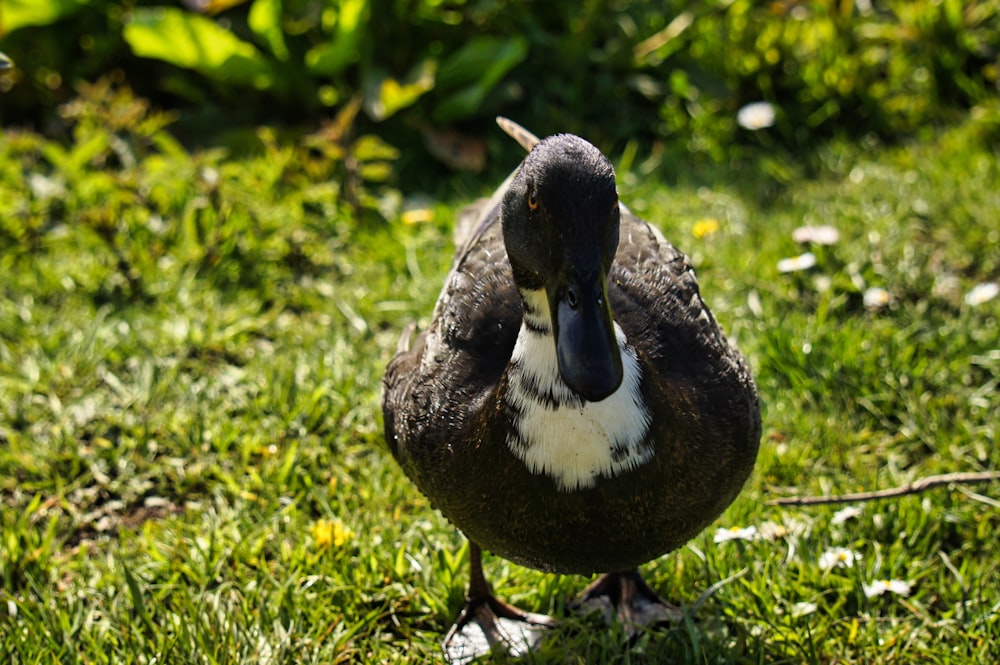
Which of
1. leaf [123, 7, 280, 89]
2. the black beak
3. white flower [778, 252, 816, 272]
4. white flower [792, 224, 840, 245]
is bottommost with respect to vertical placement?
white flower [778, 252, 816, 272]

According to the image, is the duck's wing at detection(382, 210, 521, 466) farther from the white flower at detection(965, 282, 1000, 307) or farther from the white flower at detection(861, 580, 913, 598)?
the white flower at detection(965, 282, 1000, 307)

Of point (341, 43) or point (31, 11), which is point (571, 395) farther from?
point (31, 11)

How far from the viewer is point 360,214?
15.0 feet

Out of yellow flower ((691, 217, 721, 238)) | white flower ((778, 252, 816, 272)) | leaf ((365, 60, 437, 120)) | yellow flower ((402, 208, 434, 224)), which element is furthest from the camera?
leaf ((365, 60, 437, 120))

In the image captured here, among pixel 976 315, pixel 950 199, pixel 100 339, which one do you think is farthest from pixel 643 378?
pixel 950 199

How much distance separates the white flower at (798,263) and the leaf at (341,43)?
217 cm

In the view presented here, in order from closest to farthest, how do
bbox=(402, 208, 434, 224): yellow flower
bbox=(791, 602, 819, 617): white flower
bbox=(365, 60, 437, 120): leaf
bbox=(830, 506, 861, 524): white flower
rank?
Answer: bbox=(791, 602, 819, 617): white flower, bbox=(830, 506, 861, 524): white flower, bbox=(402, 208, 434, 224): yellow flower, bbox=(365, 60, 437, 120): leaf

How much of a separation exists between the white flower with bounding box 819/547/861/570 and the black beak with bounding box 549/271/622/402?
127 centimetres

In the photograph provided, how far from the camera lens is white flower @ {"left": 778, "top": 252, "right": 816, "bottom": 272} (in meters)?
4.02

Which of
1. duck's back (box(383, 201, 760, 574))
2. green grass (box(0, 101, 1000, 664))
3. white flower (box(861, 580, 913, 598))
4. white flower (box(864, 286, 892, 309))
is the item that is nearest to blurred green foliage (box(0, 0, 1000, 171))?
green grass (box(0, 101, 1000, 664))

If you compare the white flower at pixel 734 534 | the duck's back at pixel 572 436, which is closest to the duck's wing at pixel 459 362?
the duck's back at pixel 572 436

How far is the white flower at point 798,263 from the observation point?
4023mm

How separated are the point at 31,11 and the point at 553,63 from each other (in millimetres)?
2495

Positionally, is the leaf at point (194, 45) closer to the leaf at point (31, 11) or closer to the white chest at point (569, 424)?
the leaf at point (31, 11)
